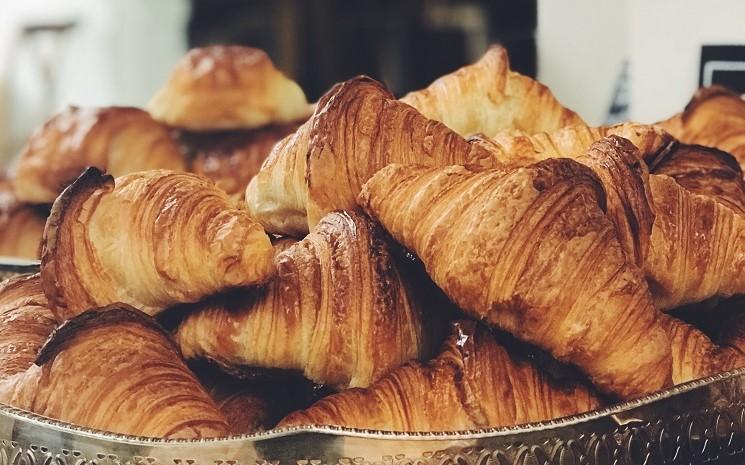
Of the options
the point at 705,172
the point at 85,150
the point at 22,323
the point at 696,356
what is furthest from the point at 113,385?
the point at 85,150

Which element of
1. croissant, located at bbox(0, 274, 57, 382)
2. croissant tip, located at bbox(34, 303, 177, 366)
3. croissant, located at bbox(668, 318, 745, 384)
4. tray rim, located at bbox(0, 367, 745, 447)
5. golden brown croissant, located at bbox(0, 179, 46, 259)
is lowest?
golden brown croissant, located at bbox(0, 179, 46, 259)

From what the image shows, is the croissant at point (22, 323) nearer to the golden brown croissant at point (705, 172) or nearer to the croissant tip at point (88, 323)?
the croissant tip at point (88, 323)

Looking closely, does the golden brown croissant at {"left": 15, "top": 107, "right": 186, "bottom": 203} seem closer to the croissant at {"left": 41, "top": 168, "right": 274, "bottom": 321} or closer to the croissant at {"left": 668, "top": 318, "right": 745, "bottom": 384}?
the croissant at {"left": 41, "top": 168, "right": 274, "bottom": 321}

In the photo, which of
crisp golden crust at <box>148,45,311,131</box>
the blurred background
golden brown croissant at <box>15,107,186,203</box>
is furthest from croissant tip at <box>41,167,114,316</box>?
crisp golden crust at <box>148,45,311,131</box>

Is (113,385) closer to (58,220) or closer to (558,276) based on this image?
(58,220)

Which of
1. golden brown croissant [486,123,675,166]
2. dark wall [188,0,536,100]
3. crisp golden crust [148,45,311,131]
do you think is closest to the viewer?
golden brown croissant [486,123,675,166]
